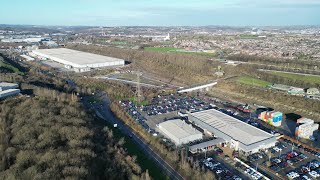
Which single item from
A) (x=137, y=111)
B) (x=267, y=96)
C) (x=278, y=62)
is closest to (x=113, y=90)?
(x=137, y=111)

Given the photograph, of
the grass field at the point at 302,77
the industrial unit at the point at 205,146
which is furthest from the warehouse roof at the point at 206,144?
the grass field at the point at 302,77

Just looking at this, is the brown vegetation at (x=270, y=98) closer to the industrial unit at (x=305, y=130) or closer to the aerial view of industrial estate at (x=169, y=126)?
the aerial view of industrial estate at (x=169, y=126)

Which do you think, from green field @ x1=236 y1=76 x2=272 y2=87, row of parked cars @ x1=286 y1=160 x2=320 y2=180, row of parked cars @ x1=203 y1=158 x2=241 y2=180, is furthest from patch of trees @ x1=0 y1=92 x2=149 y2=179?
green field @ x1=236 y1=76 x2=272 y2=87

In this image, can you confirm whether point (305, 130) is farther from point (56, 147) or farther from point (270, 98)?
point (56, 147)

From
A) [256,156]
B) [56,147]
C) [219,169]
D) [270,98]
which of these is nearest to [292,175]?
[256,156]

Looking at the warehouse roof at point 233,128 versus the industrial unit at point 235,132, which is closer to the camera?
the industrial unit at point 235,132
